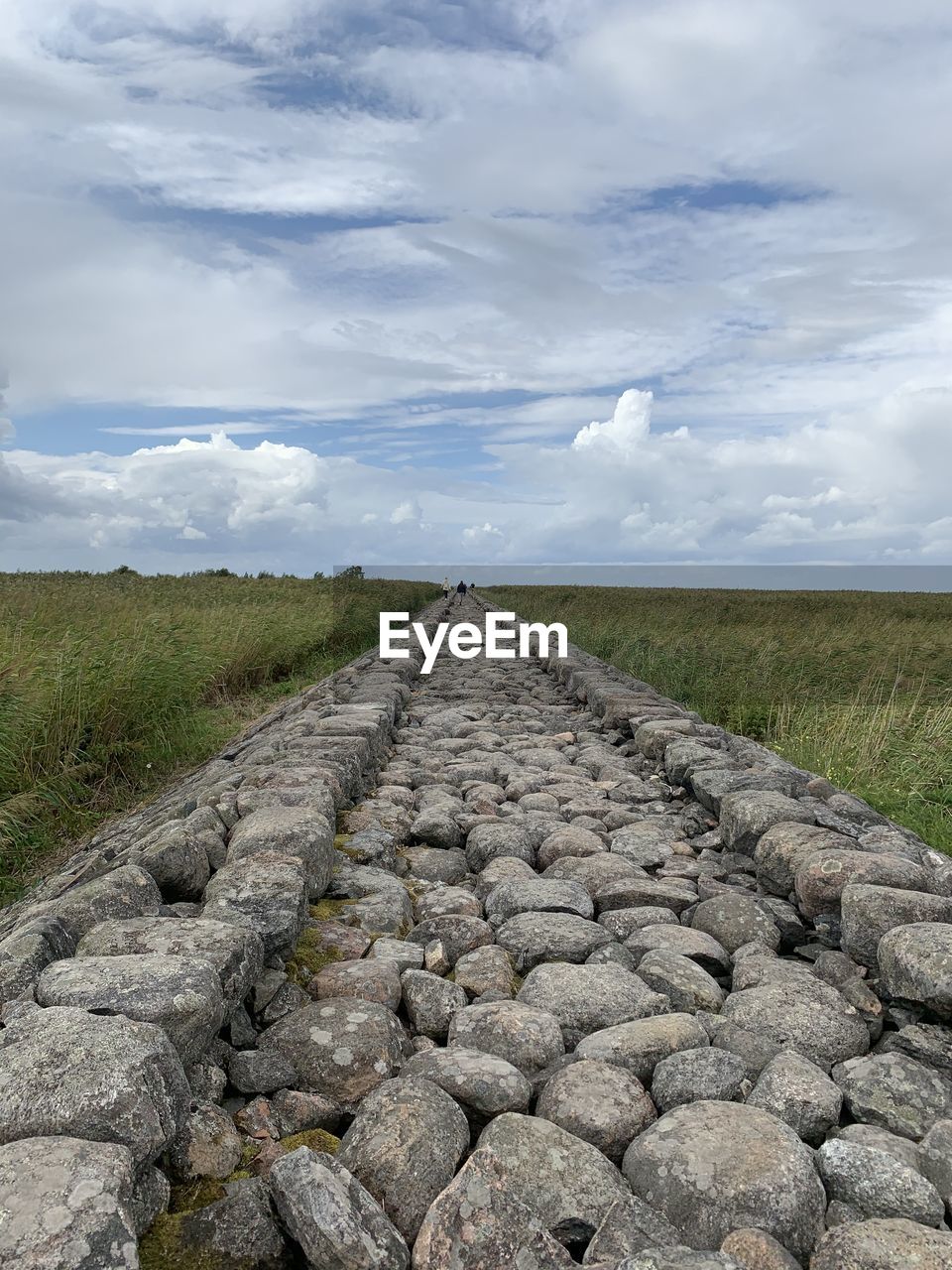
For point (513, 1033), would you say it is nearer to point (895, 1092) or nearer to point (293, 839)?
point (895, 1092)

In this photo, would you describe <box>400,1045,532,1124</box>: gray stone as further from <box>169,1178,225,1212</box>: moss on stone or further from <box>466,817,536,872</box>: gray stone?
<box>466,817,536,872</box>: gray stone

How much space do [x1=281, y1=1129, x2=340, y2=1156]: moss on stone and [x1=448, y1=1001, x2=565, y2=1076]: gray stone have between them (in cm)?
49

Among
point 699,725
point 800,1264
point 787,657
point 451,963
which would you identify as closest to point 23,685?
point 451,963

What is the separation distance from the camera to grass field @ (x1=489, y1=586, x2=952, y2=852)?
655 cm

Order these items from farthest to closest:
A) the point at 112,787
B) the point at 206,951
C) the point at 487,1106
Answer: the point at 112,787
the point at 206,951
the point at 487,1106

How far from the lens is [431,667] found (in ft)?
45.2

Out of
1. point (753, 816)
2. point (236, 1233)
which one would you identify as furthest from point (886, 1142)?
point (753, 816)

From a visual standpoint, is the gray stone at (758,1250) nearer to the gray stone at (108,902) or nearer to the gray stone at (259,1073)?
the gray stone at (259,1073)

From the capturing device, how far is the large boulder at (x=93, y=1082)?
1939mm

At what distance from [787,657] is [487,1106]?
405 inches

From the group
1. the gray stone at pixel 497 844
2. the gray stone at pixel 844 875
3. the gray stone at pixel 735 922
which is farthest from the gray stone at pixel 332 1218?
the gray stone at pixel 497 844

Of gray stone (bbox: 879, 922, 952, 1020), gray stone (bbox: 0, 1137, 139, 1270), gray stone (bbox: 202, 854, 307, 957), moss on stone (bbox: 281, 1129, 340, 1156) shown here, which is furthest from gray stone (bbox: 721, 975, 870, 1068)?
gray stone (bbox: 0, 1137, 139, 1270)

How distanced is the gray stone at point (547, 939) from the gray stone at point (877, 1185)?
49.8 inches

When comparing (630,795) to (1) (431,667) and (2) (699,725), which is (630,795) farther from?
(1) (431,667)
